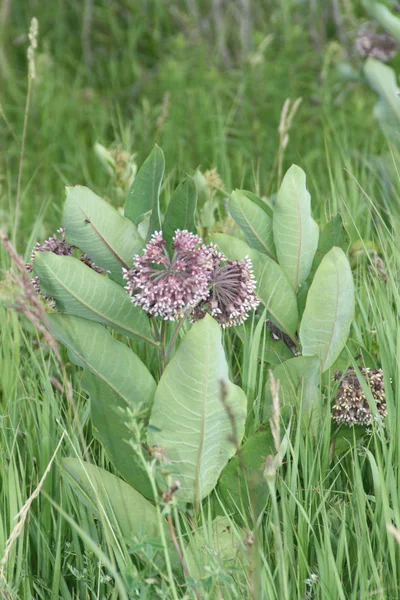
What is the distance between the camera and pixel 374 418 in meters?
1.25

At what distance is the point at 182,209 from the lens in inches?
48.5

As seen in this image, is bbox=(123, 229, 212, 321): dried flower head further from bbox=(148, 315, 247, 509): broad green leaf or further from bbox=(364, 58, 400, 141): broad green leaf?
bbox=(364, 58, 400, 141): broad green leaf

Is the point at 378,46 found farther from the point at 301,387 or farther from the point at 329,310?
the point at 301,387

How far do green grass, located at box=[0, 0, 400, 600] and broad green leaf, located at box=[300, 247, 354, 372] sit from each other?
0.09m

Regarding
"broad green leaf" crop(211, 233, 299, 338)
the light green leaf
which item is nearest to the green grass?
the light green leaf

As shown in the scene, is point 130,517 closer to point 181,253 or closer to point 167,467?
point 167,467

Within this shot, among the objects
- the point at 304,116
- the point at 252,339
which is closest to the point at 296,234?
the point at 252,339

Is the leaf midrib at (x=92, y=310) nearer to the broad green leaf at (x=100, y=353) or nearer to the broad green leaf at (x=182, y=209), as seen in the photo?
the broad green leaf at (x=100, y=353)

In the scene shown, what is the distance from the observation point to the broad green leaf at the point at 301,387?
1219 millimetres

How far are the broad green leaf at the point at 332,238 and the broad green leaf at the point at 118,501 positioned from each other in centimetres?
56

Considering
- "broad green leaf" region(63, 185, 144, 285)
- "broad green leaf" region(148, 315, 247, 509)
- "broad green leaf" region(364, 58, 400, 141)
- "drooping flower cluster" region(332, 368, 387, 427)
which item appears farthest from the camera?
"broad green leaf" region(364, 58, 400, 141)

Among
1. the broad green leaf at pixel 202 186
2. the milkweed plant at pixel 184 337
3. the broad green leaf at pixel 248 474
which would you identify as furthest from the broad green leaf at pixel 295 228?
the broad green leaf at pixel 202 186

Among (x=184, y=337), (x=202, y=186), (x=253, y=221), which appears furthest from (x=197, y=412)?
(x=202, y=186)

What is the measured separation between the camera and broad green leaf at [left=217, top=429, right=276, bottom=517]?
3.77ft
